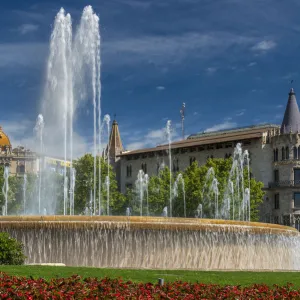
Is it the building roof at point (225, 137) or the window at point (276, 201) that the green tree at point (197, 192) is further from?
the building roof at point (225, 137)

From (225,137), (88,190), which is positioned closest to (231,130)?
(225,137)

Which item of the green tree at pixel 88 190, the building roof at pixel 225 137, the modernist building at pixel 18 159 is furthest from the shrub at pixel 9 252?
the modernist building at pixel 18 159

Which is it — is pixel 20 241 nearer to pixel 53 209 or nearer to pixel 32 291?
pixel 32 291

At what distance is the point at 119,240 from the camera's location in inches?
878

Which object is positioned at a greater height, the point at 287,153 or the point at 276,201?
the point at 287,153

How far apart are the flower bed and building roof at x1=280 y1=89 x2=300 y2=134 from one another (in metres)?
65.2

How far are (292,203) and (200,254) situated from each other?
52.3 m

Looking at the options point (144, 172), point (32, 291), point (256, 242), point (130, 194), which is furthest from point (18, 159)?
point (32, 291)

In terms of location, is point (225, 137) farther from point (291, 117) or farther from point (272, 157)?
point (291, 117)

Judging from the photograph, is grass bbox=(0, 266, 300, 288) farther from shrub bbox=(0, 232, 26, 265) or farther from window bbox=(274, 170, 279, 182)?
window bbox=(274, 170, 279, 182)

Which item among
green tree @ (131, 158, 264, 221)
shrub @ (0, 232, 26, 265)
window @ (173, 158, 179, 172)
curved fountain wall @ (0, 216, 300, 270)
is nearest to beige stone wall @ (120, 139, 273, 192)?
window @ (173, 158, 179, 172)

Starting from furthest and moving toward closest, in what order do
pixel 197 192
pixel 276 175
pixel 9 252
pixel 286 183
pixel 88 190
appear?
pixel 276 175
pixel 286 183
pixel 88 190
pixel 197 192
pixel 9 252

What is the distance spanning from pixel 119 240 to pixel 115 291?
10719 mm

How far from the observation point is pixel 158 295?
37.3 ft
